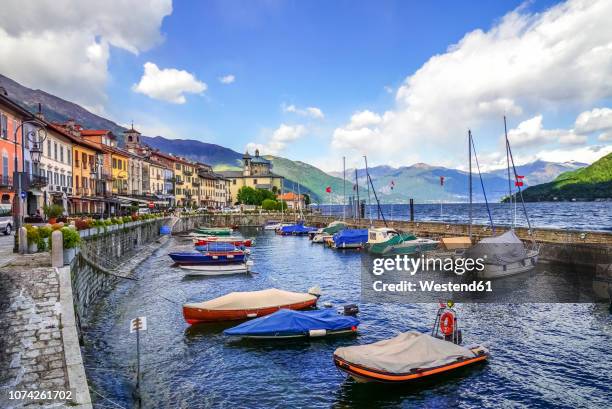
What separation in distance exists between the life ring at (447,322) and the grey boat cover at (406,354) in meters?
1.45

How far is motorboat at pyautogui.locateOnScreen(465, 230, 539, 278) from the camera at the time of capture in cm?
4053

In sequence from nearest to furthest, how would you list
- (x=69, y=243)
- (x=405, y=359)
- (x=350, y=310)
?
1. (x=405, y=359)
2. (x=69, y=243)
3. (x=350, y=310)

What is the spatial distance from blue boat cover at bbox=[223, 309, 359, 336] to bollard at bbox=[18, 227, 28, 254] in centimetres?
1074

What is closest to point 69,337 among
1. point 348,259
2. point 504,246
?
point 504,246

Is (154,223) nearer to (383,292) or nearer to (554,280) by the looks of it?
(383,292)

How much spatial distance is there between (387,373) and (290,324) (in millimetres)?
7508

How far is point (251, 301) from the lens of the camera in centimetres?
A: 2800

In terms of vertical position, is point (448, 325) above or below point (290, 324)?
above

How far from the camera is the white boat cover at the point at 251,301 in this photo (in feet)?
89.7

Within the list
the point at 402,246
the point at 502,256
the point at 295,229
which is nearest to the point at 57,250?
the point at 502,256

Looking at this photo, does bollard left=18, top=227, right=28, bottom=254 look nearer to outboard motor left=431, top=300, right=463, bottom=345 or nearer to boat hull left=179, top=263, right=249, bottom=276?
outboard motor left=431, top=300, right=463, bottom=345

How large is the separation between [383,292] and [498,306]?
906 cm

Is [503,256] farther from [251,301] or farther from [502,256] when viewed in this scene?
[251,301]

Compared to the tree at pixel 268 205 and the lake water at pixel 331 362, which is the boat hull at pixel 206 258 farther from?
the tree at pixel 268 205
